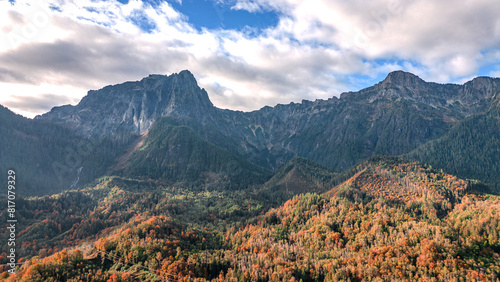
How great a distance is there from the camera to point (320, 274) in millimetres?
168500

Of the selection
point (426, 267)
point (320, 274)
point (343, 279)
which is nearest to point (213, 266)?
point (320, 274)

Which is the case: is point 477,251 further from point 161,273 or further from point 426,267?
point 161,273

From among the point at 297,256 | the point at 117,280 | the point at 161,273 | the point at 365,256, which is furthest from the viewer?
the point at 297,256

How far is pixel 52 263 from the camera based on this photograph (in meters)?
154

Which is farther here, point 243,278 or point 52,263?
Answer: point 243,278

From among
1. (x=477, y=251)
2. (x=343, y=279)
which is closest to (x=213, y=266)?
(x=343, y=279)

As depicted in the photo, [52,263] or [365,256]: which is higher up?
[365,256]

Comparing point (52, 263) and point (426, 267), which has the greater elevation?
point (426, 267)

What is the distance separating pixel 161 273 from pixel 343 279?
110019 mm

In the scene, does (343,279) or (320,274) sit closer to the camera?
(343,279)

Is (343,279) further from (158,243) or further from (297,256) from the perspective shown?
(158,243)

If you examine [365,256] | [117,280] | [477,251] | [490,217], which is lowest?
[117,280]

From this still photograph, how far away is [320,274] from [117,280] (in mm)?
122688

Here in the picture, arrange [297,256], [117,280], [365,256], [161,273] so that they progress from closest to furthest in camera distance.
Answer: [117,280]
[161,273]
[365,256]
[297,256]
